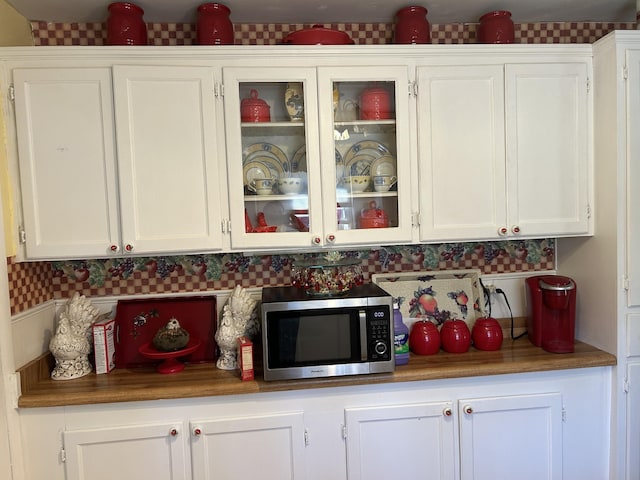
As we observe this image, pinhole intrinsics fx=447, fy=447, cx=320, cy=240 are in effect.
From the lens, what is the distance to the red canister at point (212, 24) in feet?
6.01

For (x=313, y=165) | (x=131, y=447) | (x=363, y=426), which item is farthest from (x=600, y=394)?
(x=131, y=447)

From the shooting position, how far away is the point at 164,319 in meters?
2.05

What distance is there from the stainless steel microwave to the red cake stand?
39 cm

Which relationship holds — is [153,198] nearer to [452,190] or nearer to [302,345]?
[302,345]

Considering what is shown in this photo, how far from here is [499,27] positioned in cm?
194

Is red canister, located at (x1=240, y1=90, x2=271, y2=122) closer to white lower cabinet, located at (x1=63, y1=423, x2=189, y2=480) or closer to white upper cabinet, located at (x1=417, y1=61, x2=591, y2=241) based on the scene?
white upper cabinet, located at (x1=417, y1=61, x2=591, y2=241)

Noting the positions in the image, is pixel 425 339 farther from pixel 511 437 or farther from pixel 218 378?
pixel 218 378

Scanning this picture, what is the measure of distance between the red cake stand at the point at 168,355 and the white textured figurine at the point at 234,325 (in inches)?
5.0

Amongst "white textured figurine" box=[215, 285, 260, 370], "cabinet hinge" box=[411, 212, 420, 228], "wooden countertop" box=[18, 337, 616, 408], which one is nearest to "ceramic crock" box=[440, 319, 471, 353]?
"wooden countertop" box=[18, 337, 616, 408]

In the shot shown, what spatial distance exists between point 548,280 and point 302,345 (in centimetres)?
113

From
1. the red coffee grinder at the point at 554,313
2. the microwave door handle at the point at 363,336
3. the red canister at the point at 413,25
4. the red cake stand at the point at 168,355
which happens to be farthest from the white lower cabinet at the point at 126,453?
the red canister at the point at 413,25

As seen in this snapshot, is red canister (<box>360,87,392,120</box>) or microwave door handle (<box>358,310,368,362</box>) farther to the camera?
red canister (<box>360,87,392,120</box>)

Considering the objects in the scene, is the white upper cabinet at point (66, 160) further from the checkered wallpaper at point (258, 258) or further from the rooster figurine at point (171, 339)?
the rooster figurine at point (171, 339)

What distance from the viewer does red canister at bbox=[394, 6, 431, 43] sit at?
75.5 inches
